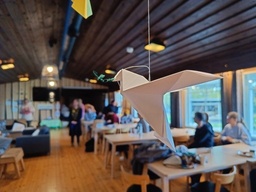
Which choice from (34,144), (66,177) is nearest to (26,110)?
(34,144)

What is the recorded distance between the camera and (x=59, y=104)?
12273 millimetres

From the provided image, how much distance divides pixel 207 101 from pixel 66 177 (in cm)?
355

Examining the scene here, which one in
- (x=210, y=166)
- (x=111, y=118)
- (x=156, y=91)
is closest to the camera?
(x=156, y=91)

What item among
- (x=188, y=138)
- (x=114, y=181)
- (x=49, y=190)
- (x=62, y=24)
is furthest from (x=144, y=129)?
(x=62, y=24)

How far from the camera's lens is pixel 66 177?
4.15 meters

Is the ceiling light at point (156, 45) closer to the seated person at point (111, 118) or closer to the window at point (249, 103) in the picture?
the window at point (249, 103)

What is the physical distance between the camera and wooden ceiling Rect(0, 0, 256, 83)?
278 cm

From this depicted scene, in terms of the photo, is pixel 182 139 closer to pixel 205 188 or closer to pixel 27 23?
pixel 205 188

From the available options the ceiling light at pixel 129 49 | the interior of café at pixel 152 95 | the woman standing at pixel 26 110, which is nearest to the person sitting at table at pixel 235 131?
the interior of café at pixel 152 95

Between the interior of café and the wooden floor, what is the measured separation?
20 millimetres

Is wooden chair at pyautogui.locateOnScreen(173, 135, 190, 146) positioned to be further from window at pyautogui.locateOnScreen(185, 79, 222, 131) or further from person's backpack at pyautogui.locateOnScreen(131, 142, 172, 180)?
person's backpack at pyautogui.locateOnScreen(131, 142, 172, 180)

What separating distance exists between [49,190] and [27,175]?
1.03 m

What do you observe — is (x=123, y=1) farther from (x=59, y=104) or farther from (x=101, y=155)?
(x=59, y=104)

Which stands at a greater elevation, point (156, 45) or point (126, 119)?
point (156, 45)
